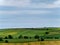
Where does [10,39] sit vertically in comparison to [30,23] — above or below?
below

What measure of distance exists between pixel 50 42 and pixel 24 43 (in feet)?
0.96

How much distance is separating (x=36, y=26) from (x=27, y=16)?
0.15 m

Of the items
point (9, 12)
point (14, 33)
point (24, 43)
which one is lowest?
point (24, 43)

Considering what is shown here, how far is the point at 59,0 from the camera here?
1479 mm

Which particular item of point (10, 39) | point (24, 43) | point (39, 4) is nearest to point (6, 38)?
point (10, 39)

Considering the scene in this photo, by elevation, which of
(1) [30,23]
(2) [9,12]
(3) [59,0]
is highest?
(3) [59,0]

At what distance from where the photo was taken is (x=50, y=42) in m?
1.44

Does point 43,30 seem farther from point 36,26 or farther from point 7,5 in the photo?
point 7,5

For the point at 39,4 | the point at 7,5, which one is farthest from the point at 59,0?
the point at 7,5

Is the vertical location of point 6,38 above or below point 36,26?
below

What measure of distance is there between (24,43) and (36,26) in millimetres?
235

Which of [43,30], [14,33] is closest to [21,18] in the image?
[14,33]

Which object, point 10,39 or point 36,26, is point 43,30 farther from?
point 10,39

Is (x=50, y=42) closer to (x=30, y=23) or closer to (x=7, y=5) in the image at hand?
(x=30, y=23)
